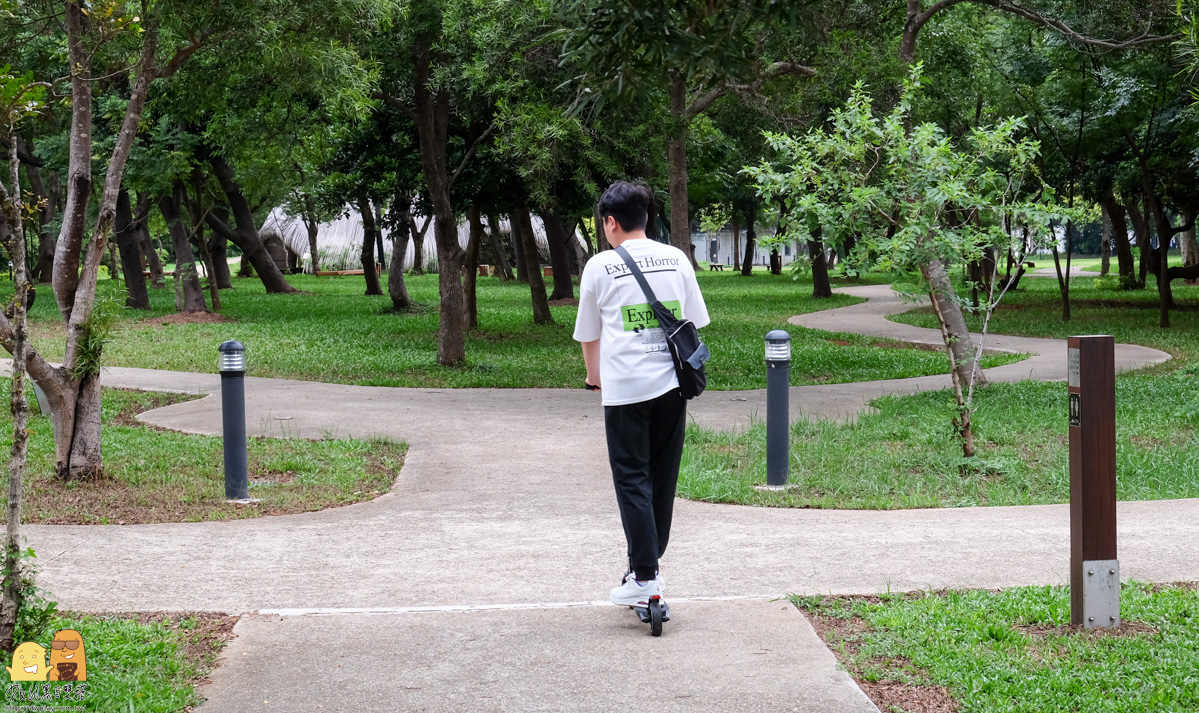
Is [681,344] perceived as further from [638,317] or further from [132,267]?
[132,267]

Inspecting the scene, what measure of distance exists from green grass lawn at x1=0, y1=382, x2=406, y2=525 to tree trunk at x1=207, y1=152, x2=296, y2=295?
60.4 feet

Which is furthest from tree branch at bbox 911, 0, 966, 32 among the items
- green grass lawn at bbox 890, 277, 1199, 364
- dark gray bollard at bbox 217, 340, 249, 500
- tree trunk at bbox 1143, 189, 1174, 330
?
tree trunk at bbox 1143, 189, 1174, 330

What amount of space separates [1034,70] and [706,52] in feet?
68.1

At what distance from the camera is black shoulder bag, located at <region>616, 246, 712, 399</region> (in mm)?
4297

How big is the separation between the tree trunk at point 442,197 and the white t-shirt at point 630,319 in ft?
33.5

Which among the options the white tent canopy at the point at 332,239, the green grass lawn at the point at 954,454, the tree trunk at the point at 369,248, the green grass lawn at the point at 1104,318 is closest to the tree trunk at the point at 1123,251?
the green grass lawn at the point at 1104,318

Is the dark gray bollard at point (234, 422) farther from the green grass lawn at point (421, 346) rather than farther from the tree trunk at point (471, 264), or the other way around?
the tree trunk at point (471, 264)

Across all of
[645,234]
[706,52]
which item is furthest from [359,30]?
[706,52]

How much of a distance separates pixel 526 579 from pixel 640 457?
110 centimetres

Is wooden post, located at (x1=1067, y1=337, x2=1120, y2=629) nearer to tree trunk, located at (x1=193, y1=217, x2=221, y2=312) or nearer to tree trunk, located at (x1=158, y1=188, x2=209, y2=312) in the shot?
tree trunk, located at (x1=158, y1=188, x2=209, y2=312)

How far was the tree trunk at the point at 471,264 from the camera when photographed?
19.5 meters

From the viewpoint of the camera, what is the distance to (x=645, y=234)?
15.1 feet

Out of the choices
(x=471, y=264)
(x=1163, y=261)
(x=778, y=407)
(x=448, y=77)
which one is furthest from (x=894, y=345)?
(x=778, y=407)

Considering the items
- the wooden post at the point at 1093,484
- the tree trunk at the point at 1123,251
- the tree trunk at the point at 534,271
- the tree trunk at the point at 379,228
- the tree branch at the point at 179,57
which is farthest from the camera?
the tree trunk at the point at 1123,251
